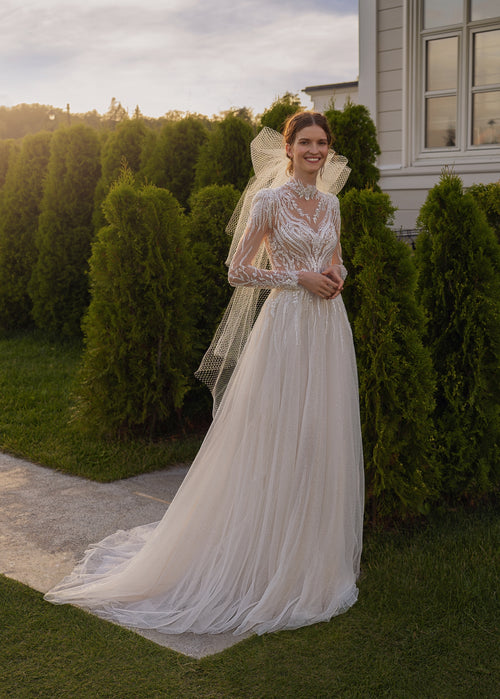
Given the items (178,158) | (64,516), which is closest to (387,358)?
(64,516)

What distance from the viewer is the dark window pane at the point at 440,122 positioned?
7.59 m

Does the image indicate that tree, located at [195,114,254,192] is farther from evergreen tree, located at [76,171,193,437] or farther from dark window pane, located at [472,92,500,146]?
dark window pane, located at [472,92,500,146]

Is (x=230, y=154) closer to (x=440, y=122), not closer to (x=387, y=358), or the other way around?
(x=440, y=122)

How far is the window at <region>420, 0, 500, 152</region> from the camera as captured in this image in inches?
286

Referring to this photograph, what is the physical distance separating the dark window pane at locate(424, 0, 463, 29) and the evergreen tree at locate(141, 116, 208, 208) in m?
3.23

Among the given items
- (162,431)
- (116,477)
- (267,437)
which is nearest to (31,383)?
(162,431)

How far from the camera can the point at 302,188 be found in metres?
3.29

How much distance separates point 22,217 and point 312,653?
9.04m

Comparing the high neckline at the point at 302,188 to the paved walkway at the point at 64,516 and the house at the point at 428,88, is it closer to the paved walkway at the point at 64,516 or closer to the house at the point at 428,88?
the paved walkway at the point at 64,516

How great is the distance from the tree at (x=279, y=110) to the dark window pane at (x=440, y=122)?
1726 mm

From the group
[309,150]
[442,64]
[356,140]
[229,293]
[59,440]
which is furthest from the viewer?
[442,64]

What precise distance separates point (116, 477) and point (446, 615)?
2713mm

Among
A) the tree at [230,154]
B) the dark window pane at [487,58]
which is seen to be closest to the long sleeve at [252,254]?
the tree at [230,154]

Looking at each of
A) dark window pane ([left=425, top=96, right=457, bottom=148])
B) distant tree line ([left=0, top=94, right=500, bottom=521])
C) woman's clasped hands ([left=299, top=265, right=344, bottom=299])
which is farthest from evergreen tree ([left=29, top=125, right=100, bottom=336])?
woman's clasped hands ([left=299, top=265, right=344, bottom=299])
